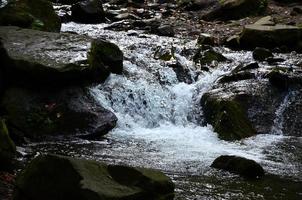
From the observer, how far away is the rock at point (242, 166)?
8.24 m

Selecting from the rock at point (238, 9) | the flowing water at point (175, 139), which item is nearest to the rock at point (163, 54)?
the flowing water at point (175, 139)


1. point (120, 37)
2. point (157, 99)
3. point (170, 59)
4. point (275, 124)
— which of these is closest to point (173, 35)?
point (120, 37)

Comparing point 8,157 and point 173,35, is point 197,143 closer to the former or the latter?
point 8,157

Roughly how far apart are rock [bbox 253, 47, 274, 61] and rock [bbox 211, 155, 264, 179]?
7.56 metres

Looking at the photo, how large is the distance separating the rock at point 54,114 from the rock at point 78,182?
4.74 meters

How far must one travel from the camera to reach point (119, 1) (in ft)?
87.1

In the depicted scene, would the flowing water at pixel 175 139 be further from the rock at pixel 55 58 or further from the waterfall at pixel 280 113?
the rock at pixel 55 58

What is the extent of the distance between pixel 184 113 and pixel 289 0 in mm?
12806

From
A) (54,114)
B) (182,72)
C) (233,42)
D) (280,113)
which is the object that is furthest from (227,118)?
(233,42)

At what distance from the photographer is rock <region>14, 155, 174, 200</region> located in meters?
5.37

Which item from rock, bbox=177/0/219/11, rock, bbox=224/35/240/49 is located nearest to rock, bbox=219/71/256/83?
rock, bbox=224/35/240/49

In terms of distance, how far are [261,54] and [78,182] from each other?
11.3 m

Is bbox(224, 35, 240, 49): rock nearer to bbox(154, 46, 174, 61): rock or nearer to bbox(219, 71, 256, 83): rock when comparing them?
bbox(154, 46, 174, 61): rock

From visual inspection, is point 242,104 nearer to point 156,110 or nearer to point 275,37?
point 156,110
